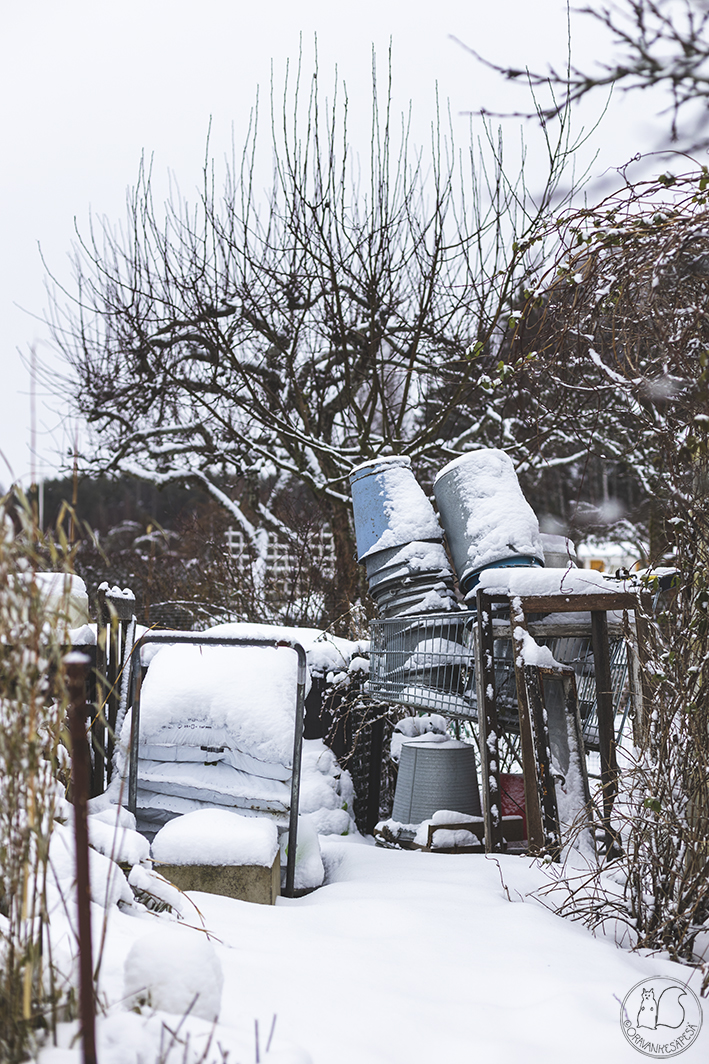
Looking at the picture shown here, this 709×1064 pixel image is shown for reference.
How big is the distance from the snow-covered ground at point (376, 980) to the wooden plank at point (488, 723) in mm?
451

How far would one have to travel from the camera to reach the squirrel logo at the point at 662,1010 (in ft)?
5.78

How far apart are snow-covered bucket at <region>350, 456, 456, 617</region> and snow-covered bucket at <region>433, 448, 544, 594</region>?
102 millimetres

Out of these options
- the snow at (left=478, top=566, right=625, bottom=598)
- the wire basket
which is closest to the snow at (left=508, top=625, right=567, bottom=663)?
the snow at (left=478, top=566, right=625, bottom=598)

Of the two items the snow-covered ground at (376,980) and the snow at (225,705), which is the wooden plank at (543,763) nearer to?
the snow-covered ground at (376,980)

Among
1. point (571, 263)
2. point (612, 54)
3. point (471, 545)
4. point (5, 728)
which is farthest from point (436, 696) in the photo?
point (612, 54)

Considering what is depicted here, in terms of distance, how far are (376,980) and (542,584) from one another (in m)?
1.57

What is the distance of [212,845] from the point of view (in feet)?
8.60

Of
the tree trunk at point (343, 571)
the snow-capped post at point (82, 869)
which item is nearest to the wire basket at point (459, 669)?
the snow-capped post at point (82, 869)

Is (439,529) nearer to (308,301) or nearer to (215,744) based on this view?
(215,744)

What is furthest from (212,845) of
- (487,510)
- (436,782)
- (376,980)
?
(487,510)

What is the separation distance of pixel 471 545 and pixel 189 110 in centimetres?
581

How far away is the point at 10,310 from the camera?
833 cm

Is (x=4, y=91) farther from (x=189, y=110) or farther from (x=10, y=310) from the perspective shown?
(x=10, y=310)

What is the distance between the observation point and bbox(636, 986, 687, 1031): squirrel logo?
5.78 ft
